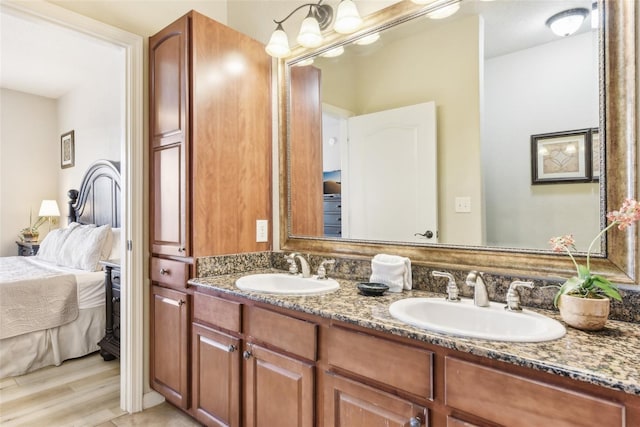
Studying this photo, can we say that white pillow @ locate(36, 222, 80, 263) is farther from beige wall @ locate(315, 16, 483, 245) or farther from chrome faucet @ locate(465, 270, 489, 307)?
chrome faucet @ locate(465, 270, 489, 307)

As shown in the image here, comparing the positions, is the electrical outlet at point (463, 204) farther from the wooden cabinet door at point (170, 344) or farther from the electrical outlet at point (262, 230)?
the wooden cabinet door at point (170, 344)

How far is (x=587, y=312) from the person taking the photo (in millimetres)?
1014

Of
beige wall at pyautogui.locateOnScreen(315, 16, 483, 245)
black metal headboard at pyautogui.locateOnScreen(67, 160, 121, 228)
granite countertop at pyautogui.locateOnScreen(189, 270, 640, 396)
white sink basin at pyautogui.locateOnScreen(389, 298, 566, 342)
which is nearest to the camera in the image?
granite countertop at pyautogui.locateOnScreen(189, 270, 640, 396)

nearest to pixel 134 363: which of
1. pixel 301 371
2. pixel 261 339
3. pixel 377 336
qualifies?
pixel 261 339

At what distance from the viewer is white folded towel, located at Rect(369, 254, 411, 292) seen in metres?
1.55

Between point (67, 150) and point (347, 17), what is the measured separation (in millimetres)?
4905

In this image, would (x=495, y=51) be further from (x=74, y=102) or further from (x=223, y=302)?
(x=74, y=102)

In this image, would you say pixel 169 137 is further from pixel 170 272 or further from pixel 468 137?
pixel 468 137

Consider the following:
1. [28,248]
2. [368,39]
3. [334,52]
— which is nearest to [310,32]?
[334,52]

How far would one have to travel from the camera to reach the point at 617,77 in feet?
3.80

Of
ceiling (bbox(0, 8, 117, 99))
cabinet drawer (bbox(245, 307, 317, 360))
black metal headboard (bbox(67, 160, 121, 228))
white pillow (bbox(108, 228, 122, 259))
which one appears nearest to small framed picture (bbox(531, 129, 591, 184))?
cabinet drawer (bbox(245, 307, 317, 360))

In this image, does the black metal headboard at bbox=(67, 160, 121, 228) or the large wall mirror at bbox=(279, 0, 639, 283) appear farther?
the black metal headboard at bbox=(67, 160, 121, 228)

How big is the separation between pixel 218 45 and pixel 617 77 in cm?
180

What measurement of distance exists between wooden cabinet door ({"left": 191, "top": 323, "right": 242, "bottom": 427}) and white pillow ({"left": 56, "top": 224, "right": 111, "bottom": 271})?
73.5 inches
